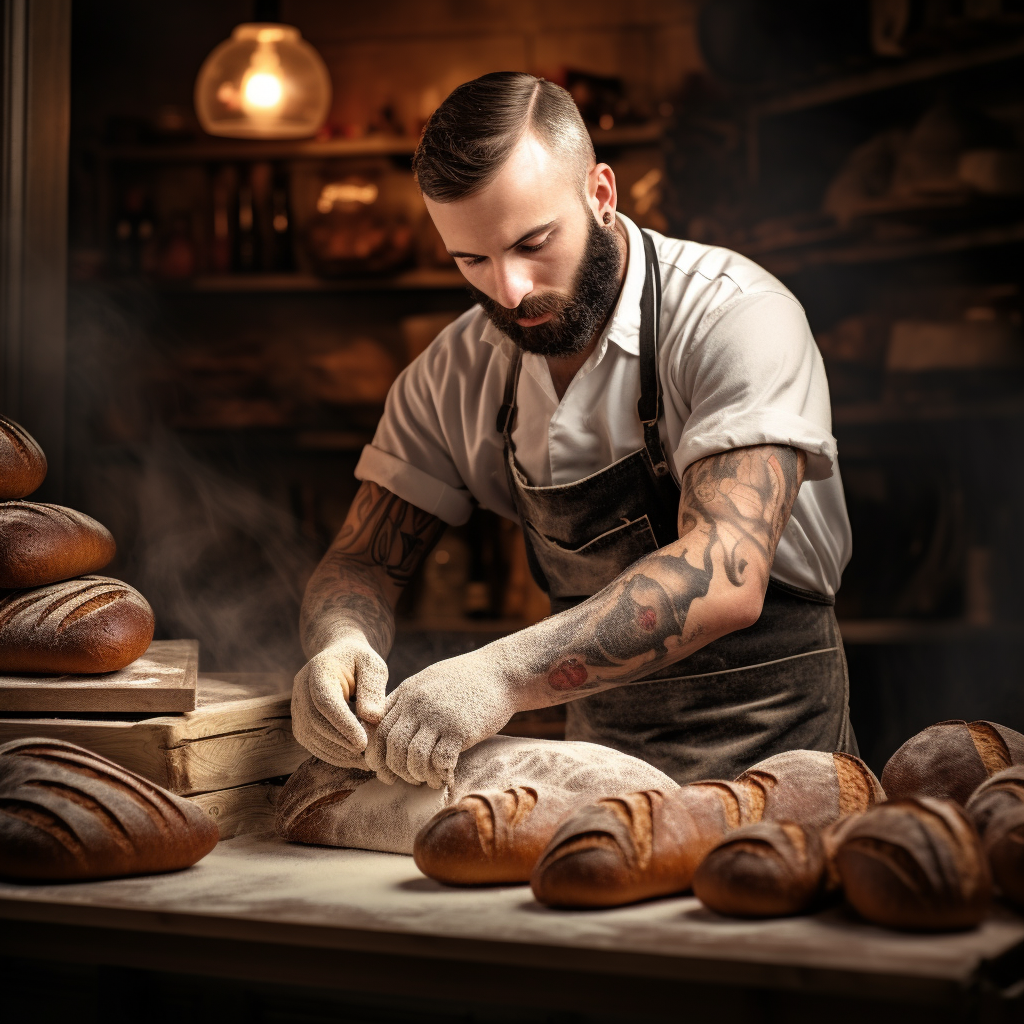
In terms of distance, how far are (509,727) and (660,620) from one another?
3.11ft

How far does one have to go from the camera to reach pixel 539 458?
73.4 inches

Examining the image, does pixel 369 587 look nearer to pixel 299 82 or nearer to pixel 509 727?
pixel 509 727

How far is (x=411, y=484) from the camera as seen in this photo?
2033 millimetres

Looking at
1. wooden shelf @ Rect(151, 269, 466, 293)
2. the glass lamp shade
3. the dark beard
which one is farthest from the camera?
A: wooden shelf @ Rect(151, 269, 466, 293)

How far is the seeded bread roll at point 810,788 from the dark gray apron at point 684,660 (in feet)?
1.61

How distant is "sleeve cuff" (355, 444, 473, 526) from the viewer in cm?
203

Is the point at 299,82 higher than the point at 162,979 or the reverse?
higher

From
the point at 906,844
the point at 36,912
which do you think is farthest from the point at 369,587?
the point at 906,844

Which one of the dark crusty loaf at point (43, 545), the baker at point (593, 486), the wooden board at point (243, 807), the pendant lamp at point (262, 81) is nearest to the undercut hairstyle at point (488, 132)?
the baker at point (593, 486)

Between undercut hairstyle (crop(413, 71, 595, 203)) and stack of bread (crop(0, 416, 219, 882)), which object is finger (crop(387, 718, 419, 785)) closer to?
stack of bread (crop(0, 416, 219, 882))

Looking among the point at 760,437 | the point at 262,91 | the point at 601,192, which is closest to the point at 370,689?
the point at 760,437

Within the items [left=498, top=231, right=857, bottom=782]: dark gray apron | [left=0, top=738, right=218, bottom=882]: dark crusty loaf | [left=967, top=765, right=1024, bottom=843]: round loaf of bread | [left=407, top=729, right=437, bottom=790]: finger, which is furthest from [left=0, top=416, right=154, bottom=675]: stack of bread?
[left=967, top=765, right=1024, bottom=843]: round loaf of bread

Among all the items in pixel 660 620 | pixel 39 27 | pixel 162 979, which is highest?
pixel 39 27

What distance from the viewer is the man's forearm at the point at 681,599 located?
1.44m
